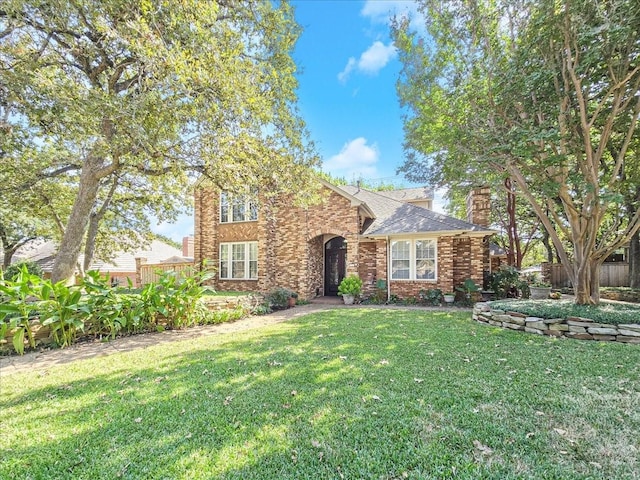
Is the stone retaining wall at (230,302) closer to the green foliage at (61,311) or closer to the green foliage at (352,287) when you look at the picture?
the green foliage at (61,311)

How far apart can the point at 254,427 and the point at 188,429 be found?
63cm

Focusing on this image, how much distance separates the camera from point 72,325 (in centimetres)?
608

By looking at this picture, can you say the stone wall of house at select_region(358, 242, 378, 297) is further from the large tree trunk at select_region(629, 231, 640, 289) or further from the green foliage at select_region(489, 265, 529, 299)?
the large tree trunk at select_region(629, 231, 640, 289)

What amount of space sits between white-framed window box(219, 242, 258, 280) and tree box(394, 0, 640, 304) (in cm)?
922

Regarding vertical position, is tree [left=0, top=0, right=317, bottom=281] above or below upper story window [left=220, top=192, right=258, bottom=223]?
above

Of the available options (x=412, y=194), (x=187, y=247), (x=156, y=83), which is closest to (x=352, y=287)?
(x=156, y=83)

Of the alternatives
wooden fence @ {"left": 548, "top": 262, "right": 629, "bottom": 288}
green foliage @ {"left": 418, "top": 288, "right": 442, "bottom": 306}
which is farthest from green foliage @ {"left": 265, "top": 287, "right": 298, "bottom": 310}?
wooden fence @ {"left": 548, "top": 262, "right": 629, "bottom": 288}

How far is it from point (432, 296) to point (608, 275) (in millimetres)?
16134

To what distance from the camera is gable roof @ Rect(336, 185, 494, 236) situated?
36.1ft

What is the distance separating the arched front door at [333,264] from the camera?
1478 cm

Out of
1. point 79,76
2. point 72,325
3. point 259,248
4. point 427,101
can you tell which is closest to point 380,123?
point 427,101

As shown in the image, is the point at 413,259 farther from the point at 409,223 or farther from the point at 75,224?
the point at 75,224

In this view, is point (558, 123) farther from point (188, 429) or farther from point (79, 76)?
point (79, 76)

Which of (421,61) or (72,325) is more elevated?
(421,61)
